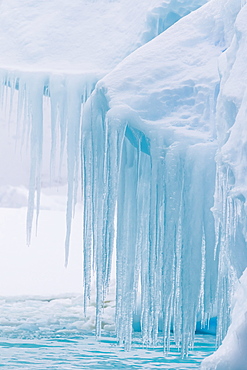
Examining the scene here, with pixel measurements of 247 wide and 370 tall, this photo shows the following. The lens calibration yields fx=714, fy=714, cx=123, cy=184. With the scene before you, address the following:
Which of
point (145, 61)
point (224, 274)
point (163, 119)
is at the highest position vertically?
point (145, 61)

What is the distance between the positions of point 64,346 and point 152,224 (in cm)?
265

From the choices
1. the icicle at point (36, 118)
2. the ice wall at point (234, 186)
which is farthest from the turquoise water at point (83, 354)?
the ice wall at point (234, 186)

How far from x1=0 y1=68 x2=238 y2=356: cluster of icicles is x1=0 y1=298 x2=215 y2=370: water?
73 centimetres

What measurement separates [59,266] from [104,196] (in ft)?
23.9

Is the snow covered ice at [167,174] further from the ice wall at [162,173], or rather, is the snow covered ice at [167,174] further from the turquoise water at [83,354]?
the turquoise water at [83,354]

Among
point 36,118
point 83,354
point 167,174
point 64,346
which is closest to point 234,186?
point 167,174

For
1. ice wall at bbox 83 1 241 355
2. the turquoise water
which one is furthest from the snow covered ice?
the turquoise water

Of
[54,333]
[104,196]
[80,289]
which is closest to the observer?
[104,196]

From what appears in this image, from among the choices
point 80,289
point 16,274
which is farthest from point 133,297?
point 16,274

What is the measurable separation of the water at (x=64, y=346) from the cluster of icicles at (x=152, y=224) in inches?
28.9

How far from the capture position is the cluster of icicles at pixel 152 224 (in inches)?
197

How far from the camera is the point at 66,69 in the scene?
24.2ft

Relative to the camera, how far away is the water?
6305 millimetres

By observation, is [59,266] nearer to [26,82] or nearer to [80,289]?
[80,289]
